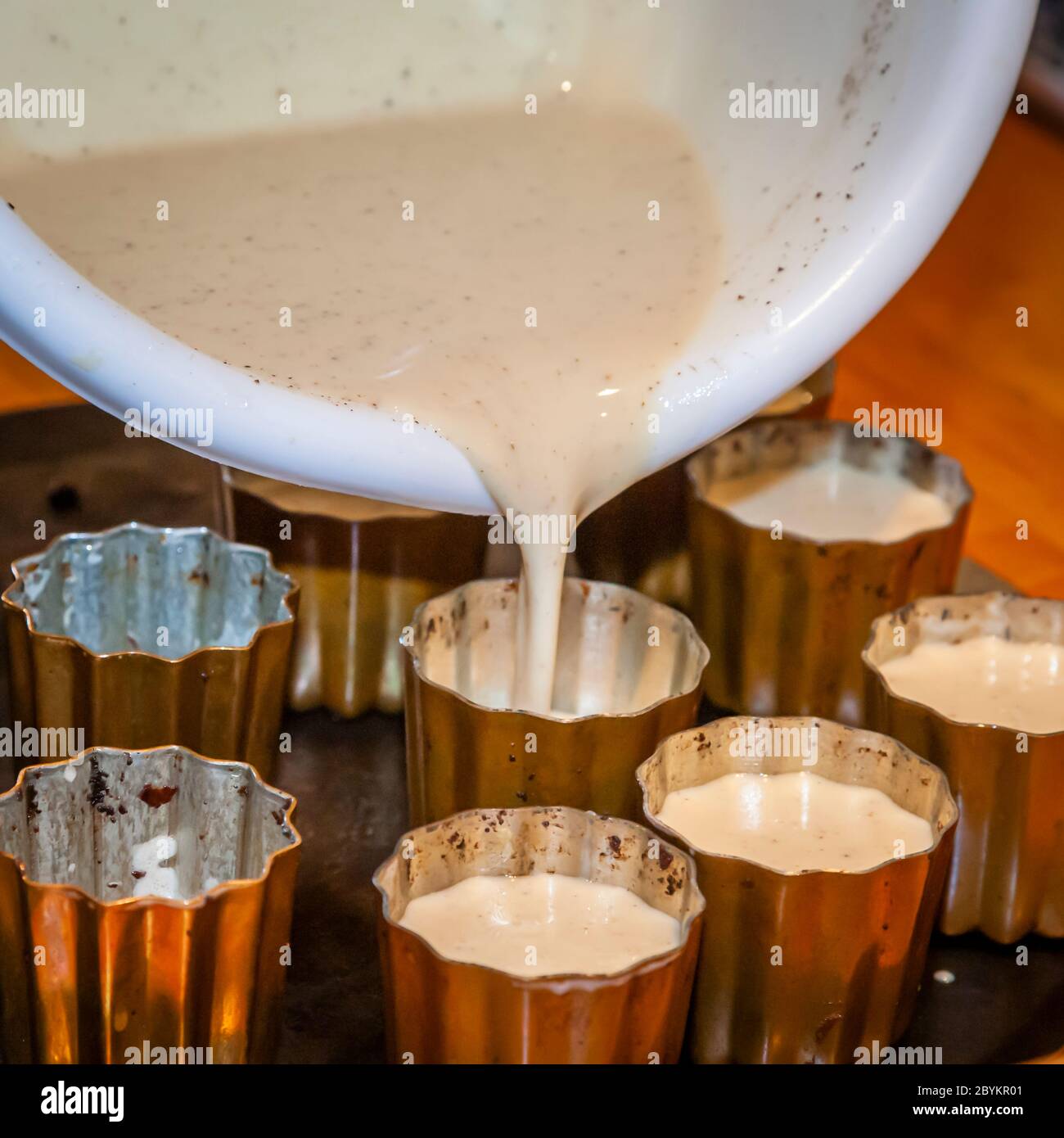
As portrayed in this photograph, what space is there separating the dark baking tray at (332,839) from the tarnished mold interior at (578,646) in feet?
0.21

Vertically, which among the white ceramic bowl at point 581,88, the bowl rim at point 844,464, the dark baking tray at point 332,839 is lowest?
the dark baking tray at point 332,839

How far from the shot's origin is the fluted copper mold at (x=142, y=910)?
1.87 ft

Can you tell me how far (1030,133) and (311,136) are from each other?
1097 mm

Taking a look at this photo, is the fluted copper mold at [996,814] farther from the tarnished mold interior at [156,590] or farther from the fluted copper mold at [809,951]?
the tarnished mold interior at [156,590]

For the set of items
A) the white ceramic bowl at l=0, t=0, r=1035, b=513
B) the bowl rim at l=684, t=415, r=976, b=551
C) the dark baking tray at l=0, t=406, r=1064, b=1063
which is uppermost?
the white ceramic bowl at l=0, t=0, r=1035, b=513

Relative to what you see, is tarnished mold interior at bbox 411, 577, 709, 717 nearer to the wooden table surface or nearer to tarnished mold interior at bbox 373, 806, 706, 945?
tarnished mold interior at bbox 373, 806, 706, 945

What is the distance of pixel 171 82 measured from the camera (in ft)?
2.45

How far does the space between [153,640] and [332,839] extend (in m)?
0.13

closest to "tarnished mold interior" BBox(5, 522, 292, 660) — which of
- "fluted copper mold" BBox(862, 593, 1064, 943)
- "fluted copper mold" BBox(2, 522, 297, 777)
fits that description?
"fluted copper mold" BBox(2, 522, 297, 777)

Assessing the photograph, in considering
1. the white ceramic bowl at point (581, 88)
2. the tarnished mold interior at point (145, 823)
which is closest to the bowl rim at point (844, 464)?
the white ceramic bowl at point (581, 88)

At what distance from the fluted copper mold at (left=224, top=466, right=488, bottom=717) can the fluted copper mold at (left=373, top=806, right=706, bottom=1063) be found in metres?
0.20

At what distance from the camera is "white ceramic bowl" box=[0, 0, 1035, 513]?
23.4 inches

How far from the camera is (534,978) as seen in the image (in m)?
0.55

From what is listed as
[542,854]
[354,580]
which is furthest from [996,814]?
[354,580]
